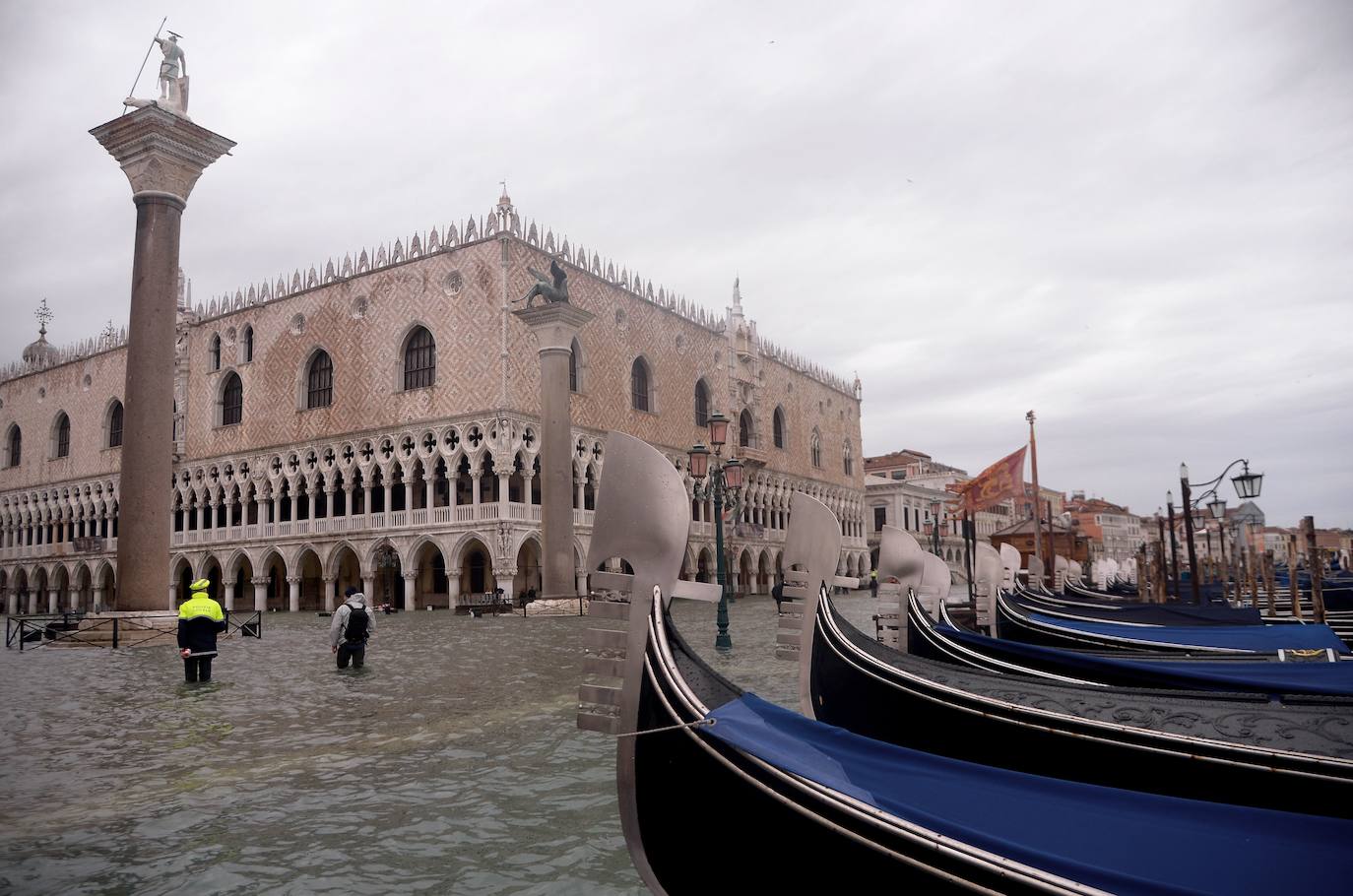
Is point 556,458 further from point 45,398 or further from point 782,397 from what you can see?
point 45,398

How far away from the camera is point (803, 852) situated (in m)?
2.09

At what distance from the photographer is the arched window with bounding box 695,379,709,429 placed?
30625 millimetres

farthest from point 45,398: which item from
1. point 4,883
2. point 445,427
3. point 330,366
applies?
point 4,883

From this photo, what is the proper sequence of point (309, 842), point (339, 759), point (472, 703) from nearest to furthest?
point (309, 842), point (339, 759), point (472, 703)

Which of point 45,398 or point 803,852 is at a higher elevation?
point 45,398

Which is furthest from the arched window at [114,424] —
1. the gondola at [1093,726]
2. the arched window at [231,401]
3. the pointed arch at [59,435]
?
the gondola at [1093,726]

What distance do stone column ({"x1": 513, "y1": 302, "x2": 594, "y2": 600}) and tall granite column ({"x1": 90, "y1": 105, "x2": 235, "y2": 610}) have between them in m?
6.34

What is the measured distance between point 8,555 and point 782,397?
29223mm

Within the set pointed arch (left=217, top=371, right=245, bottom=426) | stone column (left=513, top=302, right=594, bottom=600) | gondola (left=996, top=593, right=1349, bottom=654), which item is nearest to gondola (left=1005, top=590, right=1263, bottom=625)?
gondola (left=996, top=593, right=1349, bottom=654)

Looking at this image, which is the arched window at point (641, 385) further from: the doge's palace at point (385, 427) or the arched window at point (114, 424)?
the arched window at point (114, 424)

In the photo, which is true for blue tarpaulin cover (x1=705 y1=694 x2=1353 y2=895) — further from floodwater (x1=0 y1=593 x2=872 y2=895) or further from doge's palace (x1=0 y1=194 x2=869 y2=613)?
doge's palace (x1=0 y1=194 x2=869 y2=613)

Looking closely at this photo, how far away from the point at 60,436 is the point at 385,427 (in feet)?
57.2

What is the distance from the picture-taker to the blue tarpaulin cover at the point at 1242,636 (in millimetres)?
5656

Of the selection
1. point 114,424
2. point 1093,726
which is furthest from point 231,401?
point 1093,726
